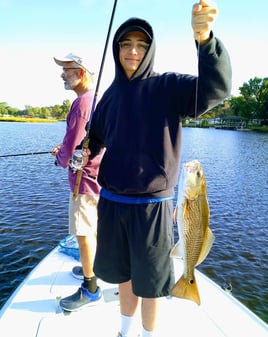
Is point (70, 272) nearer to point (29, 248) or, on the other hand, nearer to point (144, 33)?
point (144, 33)

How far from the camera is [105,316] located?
10.5 ft

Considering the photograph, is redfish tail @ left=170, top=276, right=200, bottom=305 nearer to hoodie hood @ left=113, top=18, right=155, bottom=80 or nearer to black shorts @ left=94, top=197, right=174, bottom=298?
black shorts @ left=94, top=197, right=174, bottom=298

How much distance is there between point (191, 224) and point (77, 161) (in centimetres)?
145

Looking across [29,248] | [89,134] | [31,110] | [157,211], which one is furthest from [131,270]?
[31,110]

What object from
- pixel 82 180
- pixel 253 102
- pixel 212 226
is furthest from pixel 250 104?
pixel 82 180

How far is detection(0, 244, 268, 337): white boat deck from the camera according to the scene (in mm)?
2955

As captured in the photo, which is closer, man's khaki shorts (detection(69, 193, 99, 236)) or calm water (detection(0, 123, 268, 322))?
man's khaki shorts (detection(69, 193, 99, 236))

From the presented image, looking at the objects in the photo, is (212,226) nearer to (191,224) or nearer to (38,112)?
(191,224)

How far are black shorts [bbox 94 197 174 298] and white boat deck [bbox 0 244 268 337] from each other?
757mm

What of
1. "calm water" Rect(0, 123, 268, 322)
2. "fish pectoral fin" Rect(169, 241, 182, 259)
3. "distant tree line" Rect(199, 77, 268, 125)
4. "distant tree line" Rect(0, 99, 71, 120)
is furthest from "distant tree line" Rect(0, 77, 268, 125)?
"fish pectoral fin" Rect(169, 241, 182, 259)

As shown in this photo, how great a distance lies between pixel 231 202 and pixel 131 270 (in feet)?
36.5

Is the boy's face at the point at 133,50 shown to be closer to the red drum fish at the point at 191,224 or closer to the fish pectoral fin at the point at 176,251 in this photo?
the red drum fish at the point at 191,224

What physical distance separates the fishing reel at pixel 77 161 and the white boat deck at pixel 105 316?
1466 mm

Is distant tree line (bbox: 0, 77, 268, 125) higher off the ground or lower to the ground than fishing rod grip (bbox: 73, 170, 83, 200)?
higher
